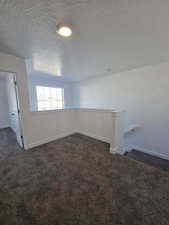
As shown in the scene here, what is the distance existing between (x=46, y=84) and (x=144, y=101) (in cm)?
459

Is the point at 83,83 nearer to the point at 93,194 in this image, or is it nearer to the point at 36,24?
the point at 36,24

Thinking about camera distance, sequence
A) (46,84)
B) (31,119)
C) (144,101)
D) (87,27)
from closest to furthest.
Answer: (87,27) → (31,119) → (144,101) → (46,84)

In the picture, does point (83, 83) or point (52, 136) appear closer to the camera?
point (52, 136)

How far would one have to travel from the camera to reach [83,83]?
5.12 metres

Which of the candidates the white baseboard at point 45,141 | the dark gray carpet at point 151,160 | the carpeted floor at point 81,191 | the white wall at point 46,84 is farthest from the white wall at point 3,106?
the dark gray carpet at point 151,160

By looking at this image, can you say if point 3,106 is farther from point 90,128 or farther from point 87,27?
point 87,27

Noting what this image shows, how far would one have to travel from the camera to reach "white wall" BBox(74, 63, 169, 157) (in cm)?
282

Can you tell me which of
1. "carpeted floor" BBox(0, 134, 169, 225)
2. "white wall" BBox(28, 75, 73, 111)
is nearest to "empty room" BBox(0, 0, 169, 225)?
"carpeted floor" BBox(0, 134, 169, 225)

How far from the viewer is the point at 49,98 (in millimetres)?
5258

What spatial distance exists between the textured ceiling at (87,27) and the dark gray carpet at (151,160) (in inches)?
121

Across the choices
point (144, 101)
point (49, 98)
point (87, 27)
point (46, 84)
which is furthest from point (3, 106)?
point (144, 101)

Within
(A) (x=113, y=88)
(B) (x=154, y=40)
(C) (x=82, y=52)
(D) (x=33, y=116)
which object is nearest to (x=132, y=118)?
(A) (x=113, y=88)

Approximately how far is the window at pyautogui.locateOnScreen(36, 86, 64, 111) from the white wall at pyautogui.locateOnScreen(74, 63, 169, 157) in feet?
9.17

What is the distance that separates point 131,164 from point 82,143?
138cm
